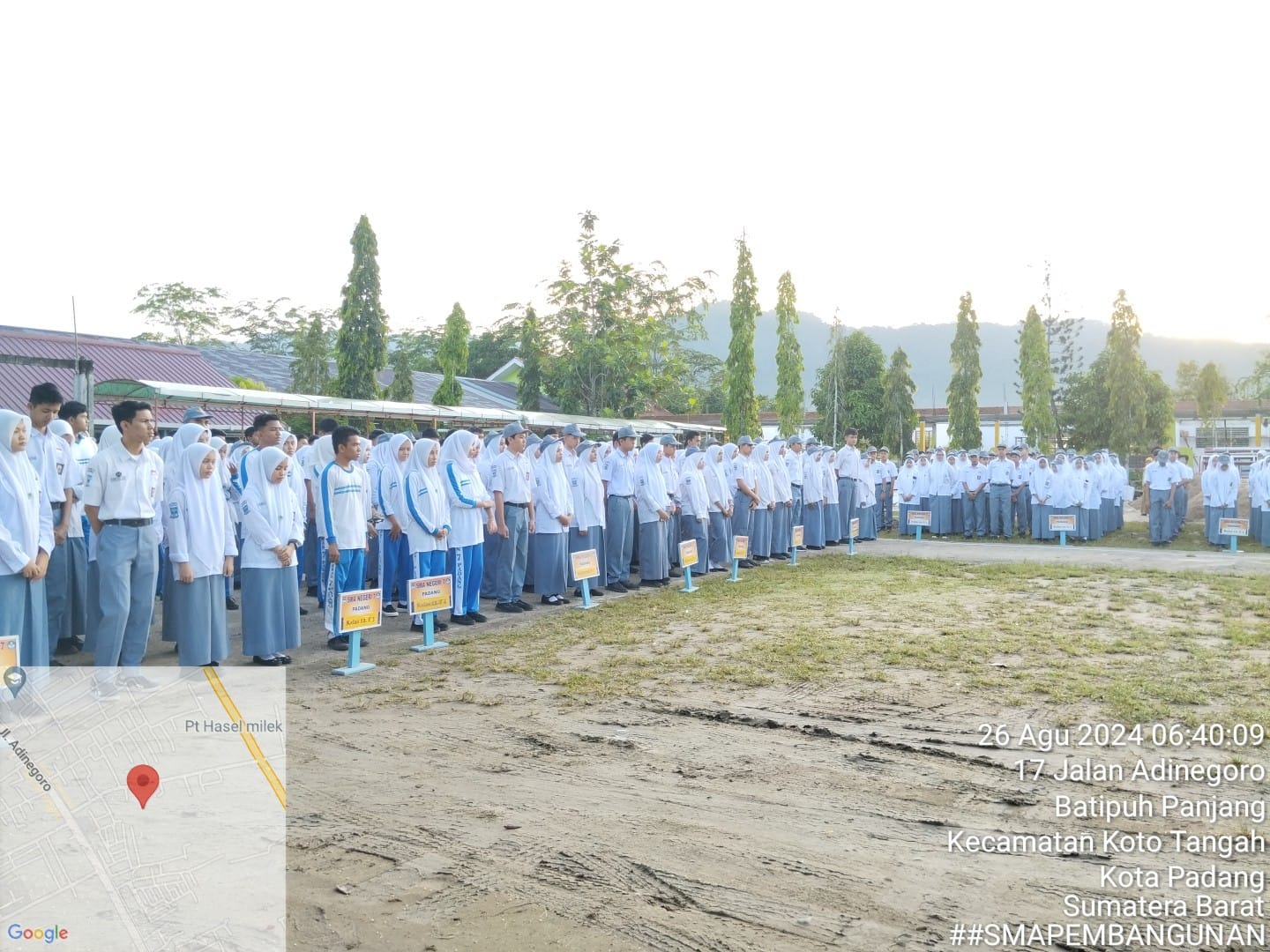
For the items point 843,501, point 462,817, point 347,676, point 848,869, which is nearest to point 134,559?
point 347,676

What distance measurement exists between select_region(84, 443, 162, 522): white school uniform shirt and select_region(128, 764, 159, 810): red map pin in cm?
273

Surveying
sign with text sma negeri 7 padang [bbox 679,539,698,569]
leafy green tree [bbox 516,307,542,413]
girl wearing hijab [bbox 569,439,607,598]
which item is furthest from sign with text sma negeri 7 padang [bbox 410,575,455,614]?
leafy green tree [bbox 516,307,542,413]

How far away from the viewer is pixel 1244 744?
4.85 meters

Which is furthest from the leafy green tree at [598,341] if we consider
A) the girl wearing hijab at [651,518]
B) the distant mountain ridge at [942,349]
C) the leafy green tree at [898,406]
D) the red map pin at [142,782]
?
the distant mountain ridge at [942,349]

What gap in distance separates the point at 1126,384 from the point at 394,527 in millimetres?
28417

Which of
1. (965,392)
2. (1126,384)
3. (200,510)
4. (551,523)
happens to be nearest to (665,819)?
(200,510)

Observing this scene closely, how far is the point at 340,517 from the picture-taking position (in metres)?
7.50

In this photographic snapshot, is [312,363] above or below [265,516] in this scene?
above

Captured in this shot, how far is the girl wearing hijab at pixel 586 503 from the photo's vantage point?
1082 centimetres

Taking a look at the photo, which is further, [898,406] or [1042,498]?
[898,406]

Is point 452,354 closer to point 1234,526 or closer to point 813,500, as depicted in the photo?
point 813,500

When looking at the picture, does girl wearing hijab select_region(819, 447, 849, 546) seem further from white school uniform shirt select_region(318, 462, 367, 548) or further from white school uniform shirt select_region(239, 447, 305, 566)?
white school uniform shirt select_region(239, 447, 305, 566)

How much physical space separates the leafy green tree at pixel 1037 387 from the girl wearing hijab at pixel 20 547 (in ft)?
109

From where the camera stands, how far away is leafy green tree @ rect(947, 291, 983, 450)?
114 ft
